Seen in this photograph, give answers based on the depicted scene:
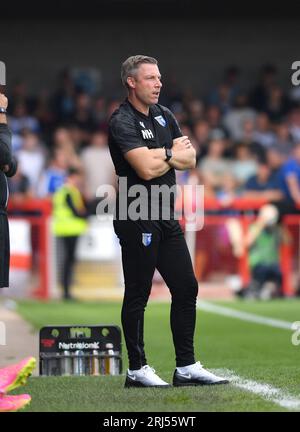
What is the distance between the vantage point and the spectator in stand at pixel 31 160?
19.2 meters

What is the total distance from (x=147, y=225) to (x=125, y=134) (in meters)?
0.59

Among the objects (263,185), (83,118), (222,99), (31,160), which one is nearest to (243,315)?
(263,185)

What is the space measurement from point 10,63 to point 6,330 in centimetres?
1268

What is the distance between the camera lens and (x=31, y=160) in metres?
19.3

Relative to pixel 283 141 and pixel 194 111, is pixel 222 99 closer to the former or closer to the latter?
pixel 194 111

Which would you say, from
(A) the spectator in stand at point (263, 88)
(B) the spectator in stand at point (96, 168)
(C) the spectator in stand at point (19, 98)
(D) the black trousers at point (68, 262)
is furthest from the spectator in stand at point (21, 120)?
(A) the spectator in stand at point (263, 88)

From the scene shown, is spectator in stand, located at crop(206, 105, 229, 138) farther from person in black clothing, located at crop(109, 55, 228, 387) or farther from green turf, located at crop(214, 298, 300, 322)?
person in black clothing, located at crop(109, 55, 228, 387)

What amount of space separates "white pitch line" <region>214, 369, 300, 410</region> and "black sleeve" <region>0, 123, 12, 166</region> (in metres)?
2.07

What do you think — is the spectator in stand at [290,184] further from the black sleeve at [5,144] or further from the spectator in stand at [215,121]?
the black sleeve at [5,144]

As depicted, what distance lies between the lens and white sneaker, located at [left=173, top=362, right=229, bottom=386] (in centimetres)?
754

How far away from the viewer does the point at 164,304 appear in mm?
16391

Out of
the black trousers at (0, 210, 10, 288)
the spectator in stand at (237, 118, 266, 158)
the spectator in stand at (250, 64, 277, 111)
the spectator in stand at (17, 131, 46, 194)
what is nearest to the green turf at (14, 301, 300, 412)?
the black trousers at (0, 210, 10, 288)

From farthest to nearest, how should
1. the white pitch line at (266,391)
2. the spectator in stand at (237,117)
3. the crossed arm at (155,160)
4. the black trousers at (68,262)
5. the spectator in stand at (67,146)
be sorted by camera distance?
the spectator in stand at (237,117)
the spectator in stand at (67,146)
the black trousers at (68,262)
the crossed arm at (155,160)
the white pitch line at (266,391)

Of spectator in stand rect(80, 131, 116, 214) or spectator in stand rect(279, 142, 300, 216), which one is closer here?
spectator in stand rect(279, 142, 300, 216)
